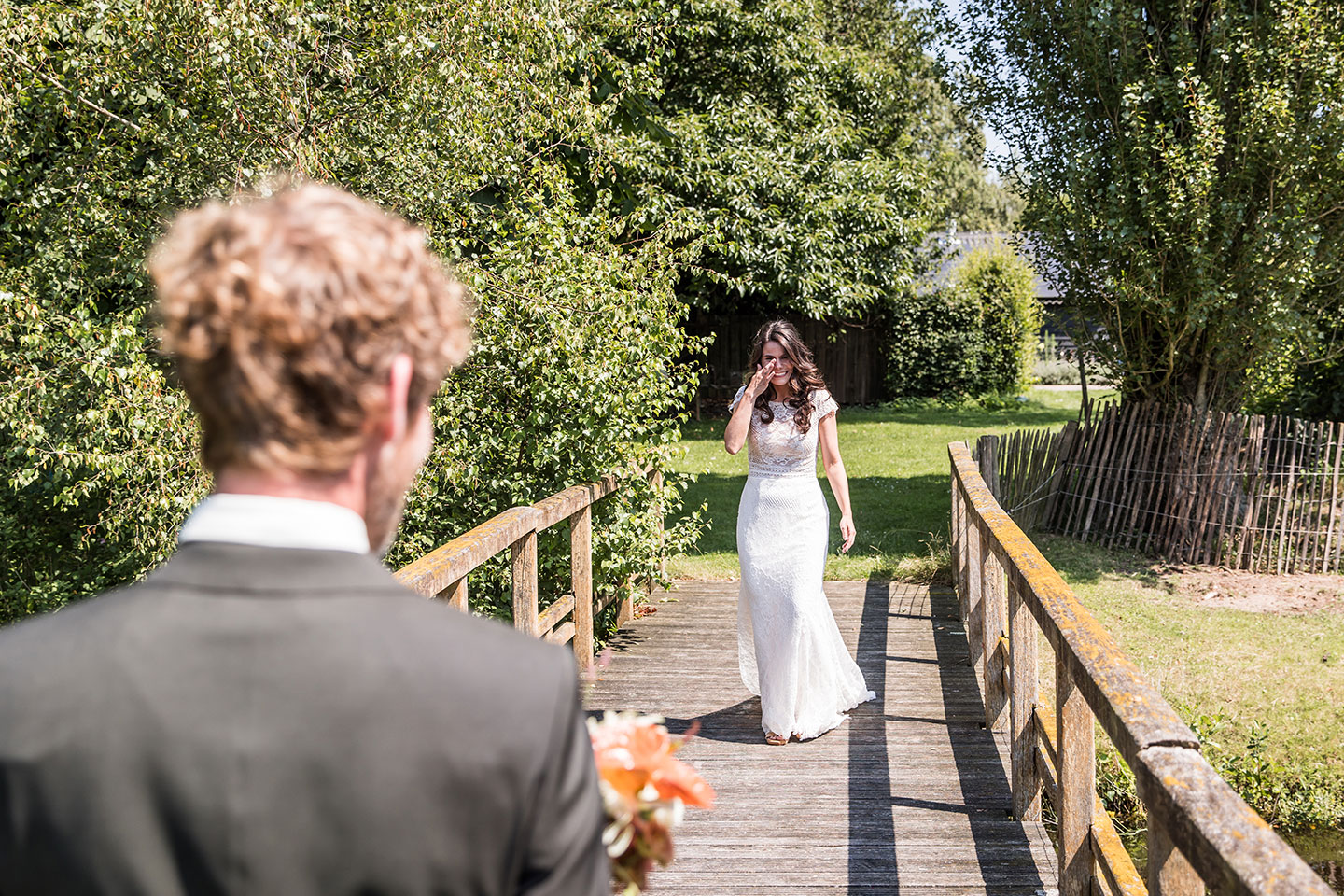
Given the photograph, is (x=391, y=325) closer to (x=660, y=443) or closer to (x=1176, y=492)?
(x=660, y=443)

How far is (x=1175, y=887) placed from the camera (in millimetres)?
2283

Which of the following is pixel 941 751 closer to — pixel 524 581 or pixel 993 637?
pixel 993 637

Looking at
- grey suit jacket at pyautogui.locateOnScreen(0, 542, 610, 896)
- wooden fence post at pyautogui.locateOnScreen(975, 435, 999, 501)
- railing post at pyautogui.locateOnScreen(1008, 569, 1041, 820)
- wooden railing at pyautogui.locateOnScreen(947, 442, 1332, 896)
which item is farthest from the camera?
wooden fence post at pyautogui.locateOnScreen(975, 435, 999, 501)

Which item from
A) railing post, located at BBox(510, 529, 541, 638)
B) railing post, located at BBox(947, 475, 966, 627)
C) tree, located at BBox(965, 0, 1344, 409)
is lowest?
railing post, located at BBox(947, 475, 966, 627)

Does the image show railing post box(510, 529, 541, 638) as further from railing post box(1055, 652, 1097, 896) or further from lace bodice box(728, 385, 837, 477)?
railing post box(1055, 652, 1097, 896)

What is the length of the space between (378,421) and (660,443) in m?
6.31

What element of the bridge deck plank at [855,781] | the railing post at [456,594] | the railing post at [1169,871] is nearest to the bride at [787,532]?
the bridge deck plank at [855,781]

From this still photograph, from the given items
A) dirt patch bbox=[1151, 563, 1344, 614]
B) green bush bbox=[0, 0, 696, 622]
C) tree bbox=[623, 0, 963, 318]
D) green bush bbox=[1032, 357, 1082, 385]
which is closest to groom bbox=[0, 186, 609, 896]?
green bush bbox=[0, 0, 696, 622]

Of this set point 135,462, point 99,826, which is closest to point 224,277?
point 99,826

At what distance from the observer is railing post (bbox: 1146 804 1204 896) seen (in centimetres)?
227

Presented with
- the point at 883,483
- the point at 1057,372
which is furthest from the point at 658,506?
the point at 1057,372

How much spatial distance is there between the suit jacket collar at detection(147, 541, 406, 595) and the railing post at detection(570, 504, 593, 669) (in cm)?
533

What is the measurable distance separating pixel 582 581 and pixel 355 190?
260cm

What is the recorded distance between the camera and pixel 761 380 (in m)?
5.38
